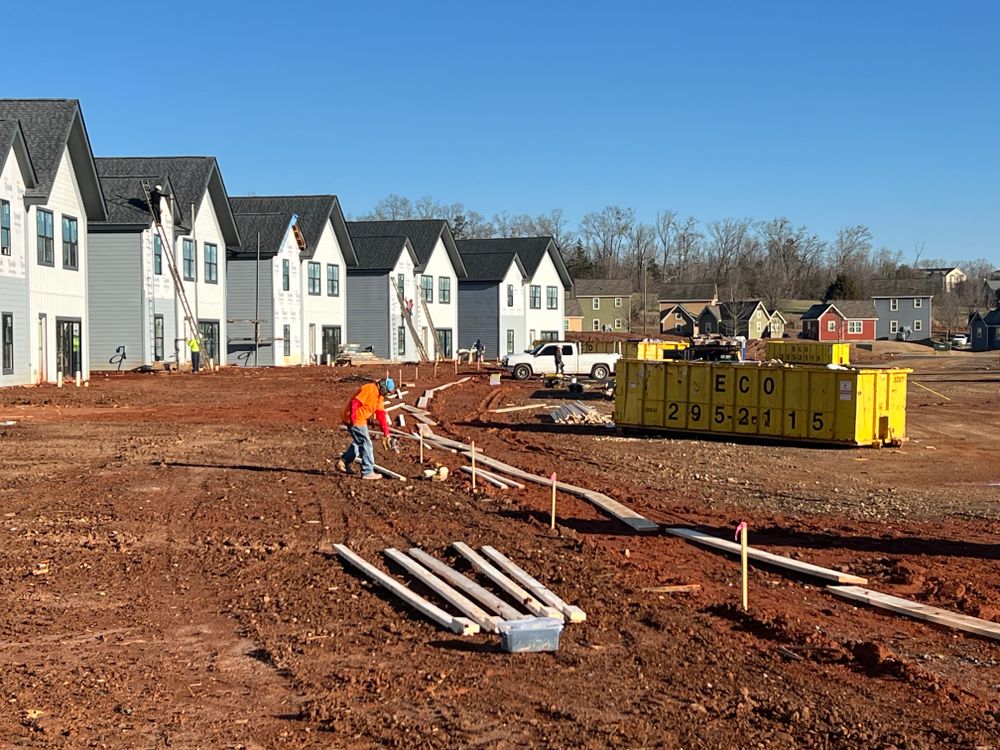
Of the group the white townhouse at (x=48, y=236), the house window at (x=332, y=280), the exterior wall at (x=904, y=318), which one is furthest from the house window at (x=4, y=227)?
the exterior wall at (x=904, y=318)

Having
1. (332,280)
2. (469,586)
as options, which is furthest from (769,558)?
(332,280)

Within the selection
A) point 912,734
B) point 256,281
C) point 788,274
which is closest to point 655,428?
point 912,734

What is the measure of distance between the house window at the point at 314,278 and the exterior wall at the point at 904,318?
88290mm

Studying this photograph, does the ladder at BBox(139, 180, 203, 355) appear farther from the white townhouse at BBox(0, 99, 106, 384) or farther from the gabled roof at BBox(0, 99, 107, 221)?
the gabled roof at BBox(0, 99, 107, 221)

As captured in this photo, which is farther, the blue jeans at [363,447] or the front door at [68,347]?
the front door at [68,347]

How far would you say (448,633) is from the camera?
8.94 meters

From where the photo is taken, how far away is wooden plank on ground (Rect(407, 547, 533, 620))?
9.28 m

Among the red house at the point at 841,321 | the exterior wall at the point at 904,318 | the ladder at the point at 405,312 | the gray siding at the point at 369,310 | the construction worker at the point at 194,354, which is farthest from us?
the exterior wall at the point at 904,318

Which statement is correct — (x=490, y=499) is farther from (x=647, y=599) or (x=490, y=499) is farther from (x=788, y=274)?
(x=788, y=274)

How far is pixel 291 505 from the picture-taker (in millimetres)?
15086

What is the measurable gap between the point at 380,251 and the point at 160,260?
20044 millimetres

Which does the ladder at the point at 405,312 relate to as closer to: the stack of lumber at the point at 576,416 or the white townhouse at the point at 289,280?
the white townhouse at the point at 289,280

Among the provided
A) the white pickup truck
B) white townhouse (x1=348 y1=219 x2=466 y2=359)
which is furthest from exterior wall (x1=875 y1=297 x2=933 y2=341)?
the white pickup truck

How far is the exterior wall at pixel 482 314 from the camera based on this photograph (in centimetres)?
7288
